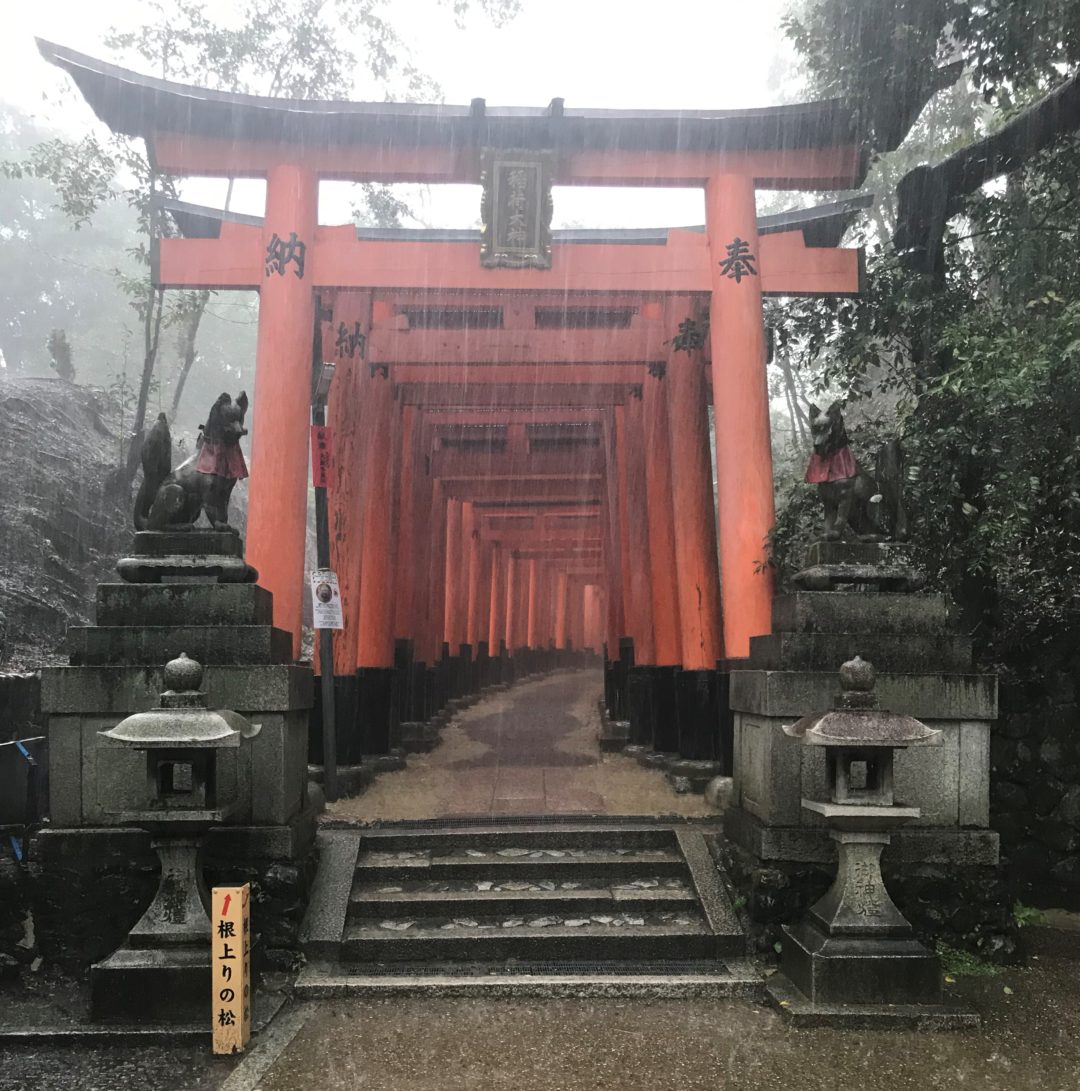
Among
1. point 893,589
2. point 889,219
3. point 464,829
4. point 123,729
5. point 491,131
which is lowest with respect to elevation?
point 464,829

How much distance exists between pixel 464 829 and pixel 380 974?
1.79 meters

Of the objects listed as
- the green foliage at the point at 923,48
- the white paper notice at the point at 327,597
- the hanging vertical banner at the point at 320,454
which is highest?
the green foliage at the point at 923,48

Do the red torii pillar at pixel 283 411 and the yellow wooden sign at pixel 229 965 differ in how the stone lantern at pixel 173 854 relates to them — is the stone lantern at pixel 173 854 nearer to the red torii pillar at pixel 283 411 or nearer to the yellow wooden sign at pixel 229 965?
the yellow wooden sign at pixel 229 965

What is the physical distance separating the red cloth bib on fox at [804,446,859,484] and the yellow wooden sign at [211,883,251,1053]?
4.55 meters

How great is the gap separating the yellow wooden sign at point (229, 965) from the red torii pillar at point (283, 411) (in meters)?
3.96

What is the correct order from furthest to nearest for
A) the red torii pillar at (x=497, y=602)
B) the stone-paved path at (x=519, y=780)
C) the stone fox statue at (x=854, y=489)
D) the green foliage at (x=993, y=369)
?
1. the red torii pillar at (x=497, y=602)
2. the stone-paved path at (x=519, y=780)
3. the green foliage at (x=993, y=369)
4. the stone fox statue at (x=854, y=489)

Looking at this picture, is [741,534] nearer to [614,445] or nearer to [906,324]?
[906,324]

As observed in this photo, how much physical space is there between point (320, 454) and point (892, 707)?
17.7ft

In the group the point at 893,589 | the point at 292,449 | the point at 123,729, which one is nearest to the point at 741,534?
the point at 893,589

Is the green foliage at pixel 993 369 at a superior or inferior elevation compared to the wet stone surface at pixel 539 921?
superior

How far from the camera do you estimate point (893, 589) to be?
6668 millimetres

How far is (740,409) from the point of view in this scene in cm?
924

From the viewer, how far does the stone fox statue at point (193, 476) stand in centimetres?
657

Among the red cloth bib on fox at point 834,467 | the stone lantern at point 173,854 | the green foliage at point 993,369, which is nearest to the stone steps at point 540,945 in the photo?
the stone lantern at point 173,854
